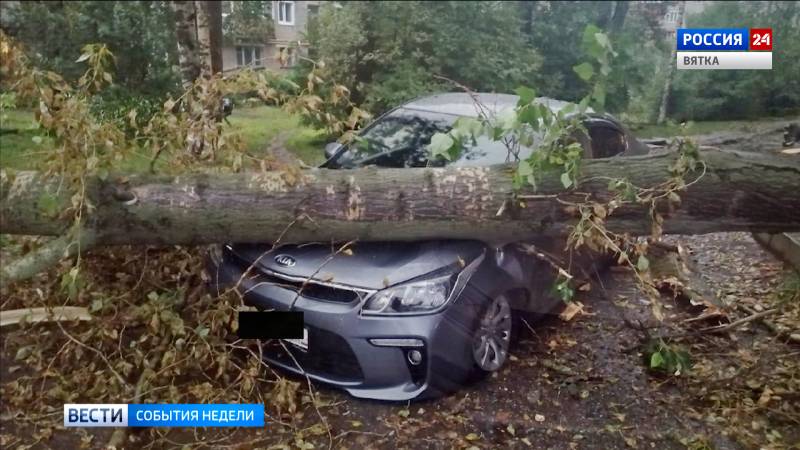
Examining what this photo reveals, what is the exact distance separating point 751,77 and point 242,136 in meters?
2.14

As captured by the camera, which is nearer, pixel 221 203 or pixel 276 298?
pixel 276 298

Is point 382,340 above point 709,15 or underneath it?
underneath

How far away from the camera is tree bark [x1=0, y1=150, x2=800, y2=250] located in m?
2.51

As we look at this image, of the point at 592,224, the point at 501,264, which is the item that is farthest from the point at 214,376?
the point at 592,224

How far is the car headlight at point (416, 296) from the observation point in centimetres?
229

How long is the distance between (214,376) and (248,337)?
33 cm

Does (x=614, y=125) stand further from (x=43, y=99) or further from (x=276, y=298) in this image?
(x=43, y=99)

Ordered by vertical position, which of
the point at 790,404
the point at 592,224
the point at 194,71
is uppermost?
the point at 194,71

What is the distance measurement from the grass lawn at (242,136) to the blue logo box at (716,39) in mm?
1685

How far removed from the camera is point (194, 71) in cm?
291

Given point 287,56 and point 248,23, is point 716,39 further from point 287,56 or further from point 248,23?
point 248,23

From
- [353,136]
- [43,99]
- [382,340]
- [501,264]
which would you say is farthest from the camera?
[353,136]

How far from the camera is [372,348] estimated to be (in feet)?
7.42

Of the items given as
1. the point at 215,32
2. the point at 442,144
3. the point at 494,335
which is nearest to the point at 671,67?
the point at 442,144
